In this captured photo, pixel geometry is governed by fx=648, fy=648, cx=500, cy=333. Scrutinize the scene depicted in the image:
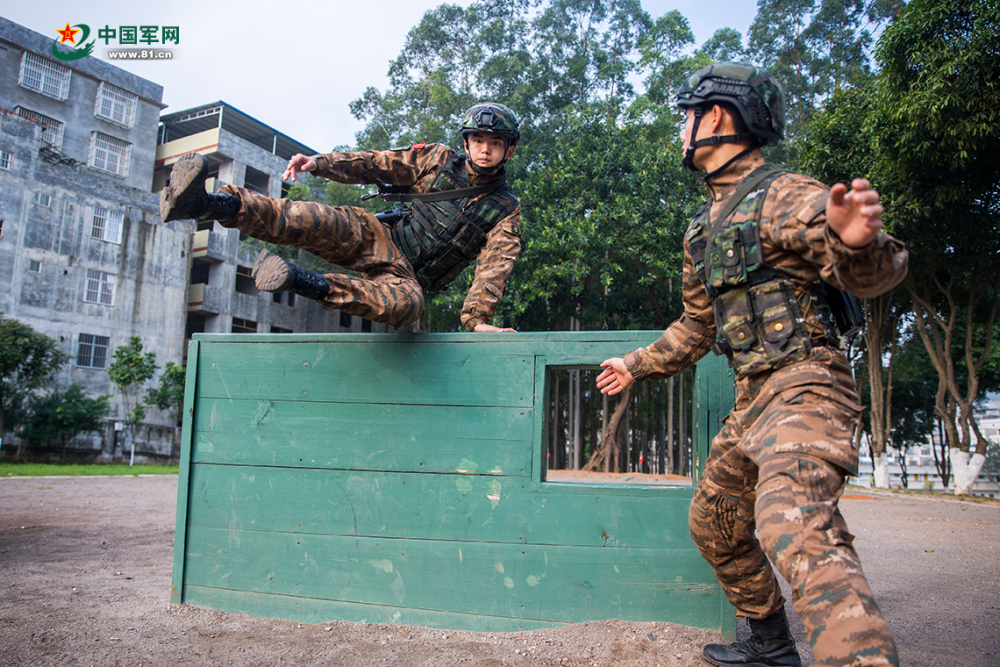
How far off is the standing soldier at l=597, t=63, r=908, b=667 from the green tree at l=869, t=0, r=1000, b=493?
9.49 meters

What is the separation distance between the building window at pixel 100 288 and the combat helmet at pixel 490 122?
2060cm

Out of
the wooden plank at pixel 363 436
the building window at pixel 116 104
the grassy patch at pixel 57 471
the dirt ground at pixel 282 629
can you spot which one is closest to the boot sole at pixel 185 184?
the wooden plank at pixel 363 436

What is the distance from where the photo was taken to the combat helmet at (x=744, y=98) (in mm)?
2268

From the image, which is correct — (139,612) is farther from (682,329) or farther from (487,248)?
(682,329)

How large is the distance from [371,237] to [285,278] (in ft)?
2.91

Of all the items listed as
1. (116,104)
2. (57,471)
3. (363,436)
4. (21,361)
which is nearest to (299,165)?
(363,436)

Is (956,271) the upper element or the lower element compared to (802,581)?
upper

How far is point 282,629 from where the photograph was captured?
9.51 feet

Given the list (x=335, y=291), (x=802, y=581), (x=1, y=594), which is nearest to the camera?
(x=802, y=581)

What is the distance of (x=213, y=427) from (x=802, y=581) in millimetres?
→ 2722

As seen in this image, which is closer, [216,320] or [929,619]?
[929,619]

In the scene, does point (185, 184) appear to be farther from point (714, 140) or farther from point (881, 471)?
point (881, 471)

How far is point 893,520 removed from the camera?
8.41 meters

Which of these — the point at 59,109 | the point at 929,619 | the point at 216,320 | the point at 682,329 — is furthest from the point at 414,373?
the point at 59,109
